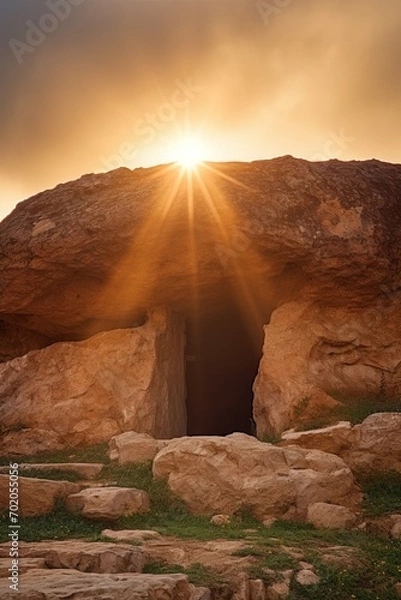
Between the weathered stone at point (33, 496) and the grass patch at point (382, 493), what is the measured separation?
4443mm

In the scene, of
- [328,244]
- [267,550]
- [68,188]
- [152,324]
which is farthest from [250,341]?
[267,550]

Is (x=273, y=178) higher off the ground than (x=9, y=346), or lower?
higher

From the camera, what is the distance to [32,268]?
13531 mm

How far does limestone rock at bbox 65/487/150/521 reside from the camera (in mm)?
8148

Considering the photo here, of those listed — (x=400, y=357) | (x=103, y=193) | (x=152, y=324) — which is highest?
(x=103, y=193)

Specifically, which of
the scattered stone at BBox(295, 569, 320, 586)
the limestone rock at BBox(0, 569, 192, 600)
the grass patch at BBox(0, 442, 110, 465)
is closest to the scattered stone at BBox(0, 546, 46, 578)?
the limestone rock at BBox(0, 569, 192, 600)

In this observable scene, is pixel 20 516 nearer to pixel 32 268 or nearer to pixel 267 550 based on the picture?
pixel 267 550

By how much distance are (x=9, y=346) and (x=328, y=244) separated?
869 cm

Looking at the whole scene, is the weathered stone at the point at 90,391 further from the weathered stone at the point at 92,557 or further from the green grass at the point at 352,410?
the weathered stone at the point at 92,557

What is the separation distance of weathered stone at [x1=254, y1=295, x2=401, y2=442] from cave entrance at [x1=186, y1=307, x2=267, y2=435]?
10.4 ft

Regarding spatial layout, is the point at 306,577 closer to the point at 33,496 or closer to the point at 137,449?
the point at 33,496

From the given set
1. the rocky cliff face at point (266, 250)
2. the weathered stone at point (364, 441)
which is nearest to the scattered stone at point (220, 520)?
the weathered stone at point (364, 441)

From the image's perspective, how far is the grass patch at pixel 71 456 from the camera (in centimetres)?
1199

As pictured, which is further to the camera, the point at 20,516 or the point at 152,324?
the point at 152,324
